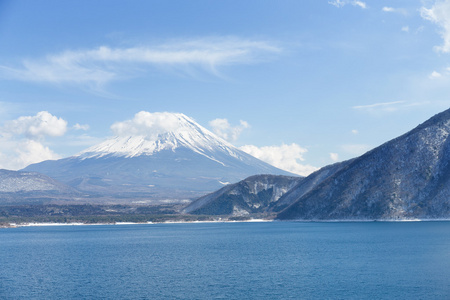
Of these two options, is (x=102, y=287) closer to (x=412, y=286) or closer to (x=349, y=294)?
(x=349, y=294)

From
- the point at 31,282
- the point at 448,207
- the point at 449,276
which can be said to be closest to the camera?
the point at 449,276

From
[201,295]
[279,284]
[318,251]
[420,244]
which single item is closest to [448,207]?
[420,244]

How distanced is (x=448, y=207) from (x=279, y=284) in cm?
13153

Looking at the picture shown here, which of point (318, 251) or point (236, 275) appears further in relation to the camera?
point (318, 251)

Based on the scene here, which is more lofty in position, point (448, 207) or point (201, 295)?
point (448, 207)

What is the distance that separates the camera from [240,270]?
88062mm

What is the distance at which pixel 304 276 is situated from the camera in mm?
81125

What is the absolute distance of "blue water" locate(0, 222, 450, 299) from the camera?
6988 centimetres

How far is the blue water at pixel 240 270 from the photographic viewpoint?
6988 cm

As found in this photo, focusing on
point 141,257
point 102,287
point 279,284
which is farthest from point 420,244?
point 102,287

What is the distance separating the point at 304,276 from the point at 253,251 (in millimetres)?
35456

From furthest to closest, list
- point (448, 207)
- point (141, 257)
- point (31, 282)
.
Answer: point (448, 207)
point (141, 257)
point (31, 282)

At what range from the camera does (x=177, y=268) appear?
9194 centimetres

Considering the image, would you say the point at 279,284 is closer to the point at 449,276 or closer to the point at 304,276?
the point at 304,276
